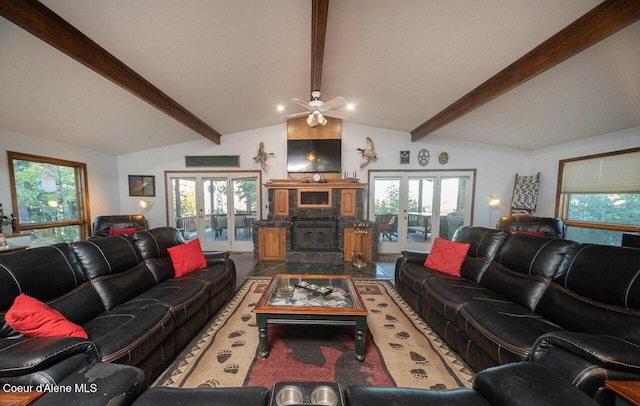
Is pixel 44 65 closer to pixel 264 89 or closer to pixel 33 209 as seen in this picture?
pixel 264 89

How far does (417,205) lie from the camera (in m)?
5.25

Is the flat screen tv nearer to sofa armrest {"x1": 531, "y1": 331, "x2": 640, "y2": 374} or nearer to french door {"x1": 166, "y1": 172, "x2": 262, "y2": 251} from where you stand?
french door {"x1": 166, "y1": 172, "x2": 262, "y2": 251}

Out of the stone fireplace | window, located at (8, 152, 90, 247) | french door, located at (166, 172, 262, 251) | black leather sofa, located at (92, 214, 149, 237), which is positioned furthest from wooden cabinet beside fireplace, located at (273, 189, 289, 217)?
window, located at (8, 152, 90, 247)

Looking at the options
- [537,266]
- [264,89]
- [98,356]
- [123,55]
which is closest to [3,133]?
[123,55]

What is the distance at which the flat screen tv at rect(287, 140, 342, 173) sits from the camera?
4.99m

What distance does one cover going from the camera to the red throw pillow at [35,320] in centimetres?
124

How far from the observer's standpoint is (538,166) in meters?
4.66

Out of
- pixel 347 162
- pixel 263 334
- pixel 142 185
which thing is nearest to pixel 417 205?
pixel 347 162

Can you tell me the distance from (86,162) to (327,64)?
5.40 m

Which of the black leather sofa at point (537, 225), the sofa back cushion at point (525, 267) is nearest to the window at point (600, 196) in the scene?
the black leather sofa at point (537, 225)

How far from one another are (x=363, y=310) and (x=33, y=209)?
5.81 meters

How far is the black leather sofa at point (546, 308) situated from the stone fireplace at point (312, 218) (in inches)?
91.0

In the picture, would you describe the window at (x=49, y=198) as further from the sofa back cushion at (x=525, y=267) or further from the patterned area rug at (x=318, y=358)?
the sofa back cushion at (x=525, y=267)

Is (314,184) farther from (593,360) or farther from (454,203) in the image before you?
(593,360)
